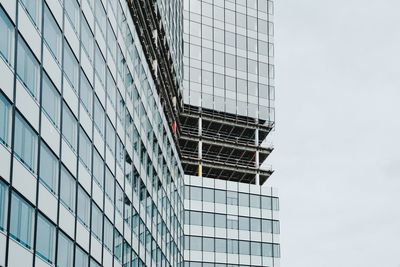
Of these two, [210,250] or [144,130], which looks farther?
[210,250]

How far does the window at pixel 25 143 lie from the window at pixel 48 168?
116 centimetres

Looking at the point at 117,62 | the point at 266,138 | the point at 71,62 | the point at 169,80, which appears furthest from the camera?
the point at 266,138

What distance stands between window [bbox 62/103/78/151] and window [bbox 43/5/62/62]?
280 cm

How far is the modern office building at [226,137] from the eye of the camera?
349ft

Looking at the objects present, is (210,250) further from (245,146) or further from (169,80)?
(169,80)

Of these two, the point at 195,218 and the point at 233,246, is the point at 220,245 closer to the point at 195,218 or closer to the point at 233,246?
the point at 233,246

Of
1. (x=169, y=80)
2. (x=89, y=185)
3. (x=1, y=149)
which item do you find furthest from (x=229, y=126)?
(x=1, y=149)

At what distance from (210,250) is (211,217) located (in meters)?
4.07

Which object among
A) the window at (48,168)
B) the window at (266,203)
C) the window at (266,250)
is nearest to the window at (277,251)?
the window at (266,250)

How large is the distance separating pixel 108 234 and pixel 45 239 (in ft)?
47.8

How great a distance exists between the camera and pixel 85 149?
4706 centimetres

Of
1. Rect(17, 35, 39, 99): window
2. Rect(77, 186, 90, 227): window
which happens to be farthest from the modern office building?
Rect(17, 35, 39, 99): window

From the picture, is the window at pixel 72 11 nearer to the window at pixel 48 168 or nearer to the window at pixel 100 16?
the window at pixel 100 16

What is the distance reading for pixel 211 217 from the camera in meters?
107
